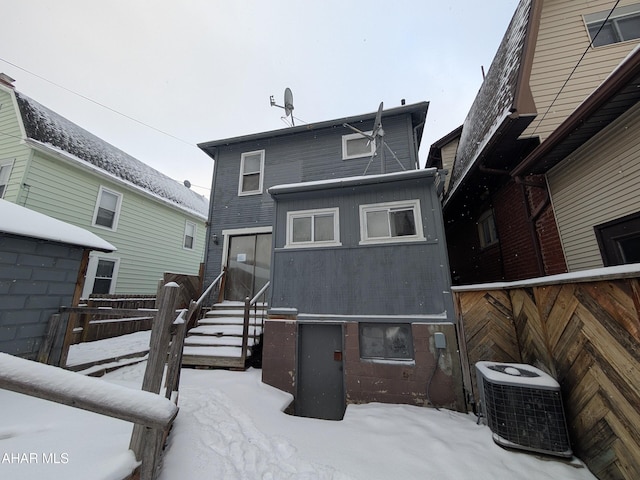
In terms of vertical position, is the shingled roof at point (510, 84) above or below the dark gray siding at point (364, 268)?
above

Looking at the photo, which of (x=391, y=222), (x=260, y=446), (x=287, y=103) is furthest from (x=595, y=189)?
(x=287, y=103)

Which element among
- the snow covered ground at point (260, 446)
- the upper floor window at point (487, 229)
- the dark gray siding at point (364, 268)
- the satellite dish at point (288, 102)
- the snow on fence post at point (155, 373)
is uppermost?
the satellite dish at point (288, 102)

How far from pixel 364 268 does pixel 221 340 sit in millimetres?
4201

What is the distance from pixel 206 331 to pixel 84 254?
3279mm

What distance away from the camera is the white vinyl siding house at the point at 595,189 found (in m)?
3.50

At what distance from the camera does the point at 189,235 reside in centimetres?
1445

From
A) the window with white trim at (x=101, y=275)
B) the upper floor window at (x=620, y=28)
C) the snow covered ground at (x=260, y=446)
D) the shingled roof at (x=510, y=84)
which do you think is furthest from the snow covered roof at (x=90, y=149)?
the upper floor window at (x=620, y=28)

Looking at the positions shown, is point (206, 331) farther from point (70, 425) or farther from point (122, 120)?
point (122, 120)

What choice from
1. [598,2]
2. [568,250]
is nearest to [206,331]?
[568,250]

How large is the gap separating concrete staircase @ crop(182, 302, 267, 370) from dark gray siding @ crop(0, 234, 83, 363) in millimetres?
2468

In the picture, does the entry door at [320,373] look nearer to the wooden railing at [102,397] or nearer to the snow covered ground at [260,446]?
the snow covered ground at [260,446]

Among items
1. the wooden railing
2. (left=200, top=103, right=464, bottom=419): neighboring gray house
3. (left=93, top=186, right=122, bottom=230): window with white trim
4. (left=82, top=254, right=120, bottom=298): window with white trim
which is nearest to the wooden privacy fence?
(left=200, top=103, right=464, bottom=419): neighboring gray house

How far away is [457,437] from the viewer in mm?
3480

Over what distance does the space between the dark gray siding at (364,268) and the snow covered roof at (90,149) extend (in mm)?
9666
